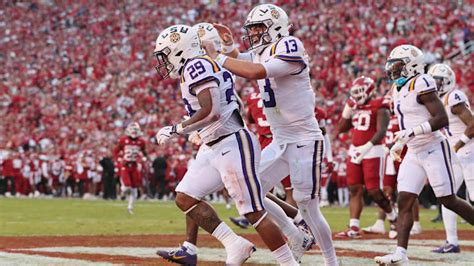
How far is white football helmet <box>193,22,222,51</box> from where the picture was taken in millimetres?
7105

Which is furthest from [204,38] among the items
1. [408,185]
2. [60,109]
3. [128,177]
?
[60,109]

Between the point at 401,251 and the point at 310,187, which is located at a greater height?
the point at 310,187

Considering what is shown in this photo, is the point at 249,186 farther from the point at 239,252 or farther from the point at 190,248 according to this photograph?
the point at 190,248

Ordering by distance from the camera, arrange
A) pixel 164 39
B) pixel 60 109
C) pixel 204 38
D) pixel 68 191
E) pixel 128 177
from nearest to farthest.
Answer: pixel 164 39, pixel 204 38, pixel 128 177, pixel 68 191, pixel 60 109

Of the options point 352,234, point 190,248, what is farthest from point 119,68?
point 190,248

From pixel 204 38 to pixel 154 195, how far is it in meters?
20.0

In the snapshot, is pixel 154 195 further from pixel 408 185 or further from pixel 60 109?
pixel 408 185

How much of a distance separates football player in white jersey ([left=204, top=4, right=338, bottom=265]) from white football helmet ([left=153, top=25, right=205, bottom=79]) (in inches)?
14.0

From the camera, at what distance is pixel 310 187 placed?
6.73 meters

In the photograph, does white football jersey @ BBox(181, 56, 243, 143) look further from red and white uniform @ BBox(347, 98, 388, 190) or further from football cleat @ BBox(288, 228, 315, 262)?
red and white uniform @ BBox(347, 98, 388, 190)

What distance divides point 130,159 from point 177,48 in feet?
36.3

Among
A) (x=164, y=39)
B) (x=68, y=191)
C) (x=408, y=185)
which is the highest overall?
(x=164, y=39)

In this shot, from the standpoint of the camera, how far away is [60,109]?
3125 cm

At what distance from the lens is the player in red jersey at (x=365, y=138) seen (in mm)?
11078
